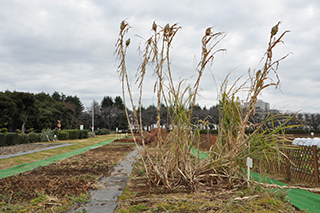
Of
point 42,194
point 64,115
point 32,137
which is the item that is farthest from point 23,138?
point 64,115

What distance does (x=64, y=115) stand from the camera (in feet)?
116

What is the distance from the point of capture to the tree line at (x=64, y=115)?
19923mm

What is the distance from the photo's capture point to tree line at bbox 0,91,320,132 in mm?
19923

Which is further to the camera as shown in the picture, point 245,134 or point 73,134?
point 73,134

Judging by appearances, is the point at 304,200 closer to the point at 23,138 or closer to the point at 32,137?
the point at 23,138

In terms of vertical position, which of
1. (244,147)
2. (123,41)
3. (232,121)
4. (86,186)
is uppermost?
(123,41)

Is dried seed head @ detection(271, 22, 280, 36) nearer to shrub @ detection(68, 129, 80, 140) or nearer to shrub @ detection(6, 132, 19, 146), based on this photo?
shrub @ detection(6, 132, 19, 146)

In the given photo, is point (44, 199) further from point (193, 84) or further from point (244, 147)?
point (244, 147)

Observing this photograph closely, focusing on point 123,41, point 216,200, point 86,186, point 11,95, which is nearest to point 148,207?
point 216,200

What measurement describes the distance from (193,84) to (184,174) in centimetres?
167

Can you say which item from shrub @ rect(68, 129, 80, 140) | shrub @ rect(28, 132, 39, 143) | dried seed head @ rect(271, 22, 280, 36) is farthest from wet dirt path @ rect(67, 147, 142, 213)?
shrub @ rect(68, 129, 80, 140)

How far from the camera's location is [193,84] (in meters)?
3.89

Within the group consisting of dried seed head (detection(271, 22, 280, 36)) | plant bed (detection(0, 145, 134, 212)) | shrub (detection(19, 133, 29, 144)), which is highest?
dried seed head (detection(271, 22, 280, 36))

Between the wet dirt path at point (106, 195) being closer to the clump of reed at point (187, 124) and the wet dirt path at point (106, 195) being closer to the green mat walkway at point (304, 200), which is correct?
the clump of reed at point (187, 124)
